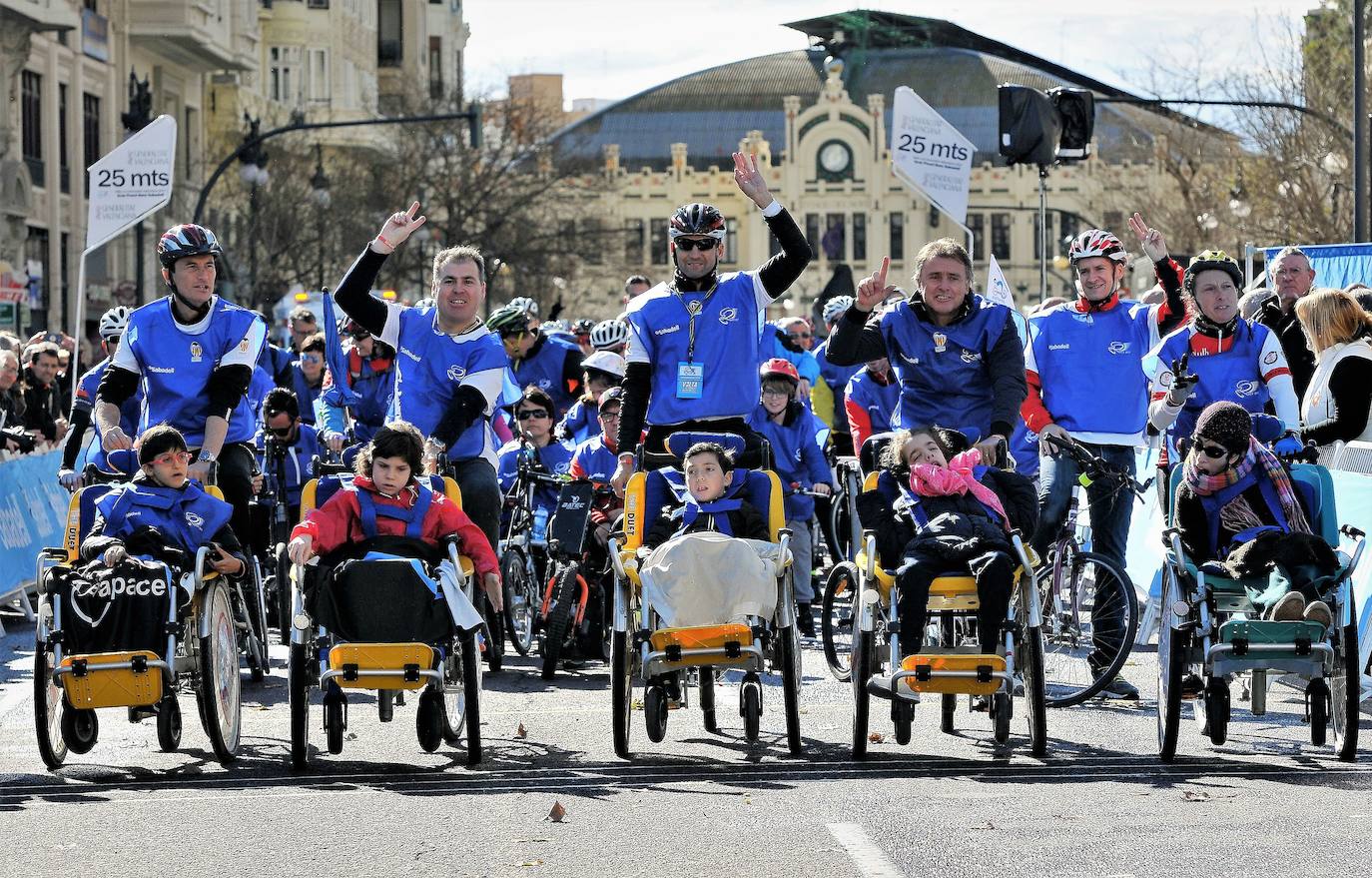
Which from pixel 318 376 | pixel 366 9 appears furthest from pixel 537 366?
pixel 366 9

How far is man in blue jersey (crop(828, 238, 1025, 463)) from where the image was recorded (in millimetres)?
9898

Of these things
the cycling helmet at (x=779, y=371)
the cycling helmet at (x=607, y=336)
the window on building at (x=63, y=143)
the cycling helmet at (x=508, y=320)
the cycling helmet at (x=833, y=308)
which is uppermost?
the window on building at (x=63, y=143)

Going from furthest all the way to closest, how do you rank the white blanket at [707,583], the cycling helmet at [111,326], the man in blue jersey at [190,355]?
the cycling helmet at [111,326] → the man in blue jersey at [190,355] → the white blanket at [707,583]

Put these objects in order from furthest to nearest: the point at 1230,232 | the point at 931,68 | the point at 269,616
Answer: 1. the point at 931,68
2. the point at 1230,232
3. the point at 269,616

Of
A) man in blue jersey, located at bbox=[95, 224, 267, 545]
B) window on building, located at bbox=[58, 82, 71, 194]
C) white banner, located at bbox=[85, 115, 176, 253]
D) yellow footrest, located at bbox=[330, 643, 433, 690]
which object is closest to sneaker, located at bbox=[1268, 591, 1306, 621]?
yellow footrest, located at bbox=[330, 643, 433, 690]

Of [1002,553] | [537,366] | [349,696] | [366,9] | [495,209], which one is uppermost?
[366,9]

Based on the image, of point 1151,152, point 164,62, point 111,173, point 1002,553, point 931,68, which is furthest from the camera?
point 931,68

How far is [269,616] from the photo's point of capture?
1371 centimetres

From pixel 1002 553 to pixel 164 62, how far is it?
167 ft

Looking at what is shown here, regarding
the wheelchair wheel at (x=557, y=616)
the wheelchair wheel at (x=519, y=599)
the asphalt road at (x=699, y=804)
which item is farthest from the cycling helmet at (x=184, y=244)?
the wheelchair wheel at (x=519, y=599)

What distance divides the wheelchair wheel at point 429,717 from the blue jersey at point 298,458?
5.03 m

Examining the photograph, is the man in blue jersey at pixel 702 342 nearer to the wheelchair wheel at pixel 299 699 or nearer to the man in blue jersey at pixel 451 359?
the man in blue jersey at pixel 451 359

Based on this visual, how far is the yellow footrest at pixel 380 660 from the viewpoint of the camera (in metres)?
8.69

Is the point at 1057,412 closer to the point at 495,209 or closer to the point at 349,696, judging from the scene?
the point at 349,696
